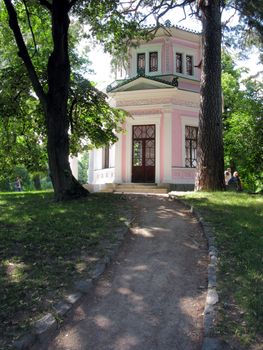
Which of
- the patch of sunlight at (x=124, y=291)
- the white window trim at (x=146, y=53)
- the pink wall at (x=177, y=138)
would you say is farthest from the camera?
the white window trim at (x=146, y=53)

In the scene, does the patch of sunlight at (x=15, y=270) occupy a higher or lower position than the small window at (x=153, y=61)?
lower

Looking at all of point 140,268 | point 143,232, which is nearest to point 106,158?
point 143,232

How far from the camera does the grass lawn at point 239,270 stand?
4465 millimetres

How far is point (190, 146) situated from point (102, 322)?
16865 millimetres

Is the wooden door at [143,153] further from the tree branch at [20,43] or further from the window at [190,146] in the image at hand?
the tree branch at [20,43]

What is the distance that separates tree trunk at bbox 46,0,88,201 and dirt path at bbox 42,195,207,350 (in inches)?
183

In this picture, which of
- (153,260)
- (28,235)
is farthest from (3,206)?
(153,260)

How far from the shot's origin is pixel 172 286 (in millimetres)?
5930

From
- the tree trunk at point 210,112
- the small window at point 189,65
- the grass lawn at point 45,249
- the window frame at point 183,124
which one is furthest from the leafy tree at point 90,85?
the small window at point 189,65

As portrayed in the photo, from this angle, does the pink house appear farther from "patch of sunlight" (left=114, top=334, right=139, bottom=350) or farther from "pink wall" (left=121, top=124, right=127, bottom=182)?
"patch of sunlight" (left=114, top=334, right=139, bottom=350)

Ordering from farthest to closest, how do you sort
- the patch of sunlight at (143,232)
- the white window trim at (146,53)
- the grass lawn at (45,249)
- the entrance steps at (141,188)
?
the white window trim at (146,53)
the entrance steps at (141,188)
the patch of sunlight at (143,232)
the grass lawn at (45,249)

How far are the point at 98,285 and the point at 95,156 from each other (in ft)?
58.4

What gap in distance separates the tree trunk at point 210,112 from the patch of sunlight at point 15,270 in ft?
29.9

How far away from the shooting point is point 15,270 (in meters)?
6.17
